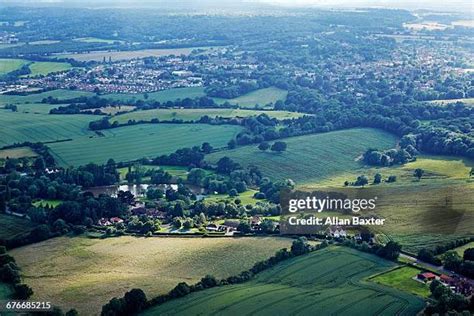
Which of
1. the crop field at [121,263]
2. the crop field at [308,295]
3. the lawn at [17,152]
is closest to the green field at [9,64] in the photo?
the lawn at [17,152]

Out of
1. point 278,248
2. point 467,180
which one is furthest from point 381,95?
point 278,248

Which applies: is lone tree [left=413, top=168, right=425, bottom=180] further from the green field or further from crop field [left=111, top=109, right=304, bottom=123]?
the green field

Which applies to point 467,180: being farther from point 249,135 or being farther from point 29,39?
point 29,39

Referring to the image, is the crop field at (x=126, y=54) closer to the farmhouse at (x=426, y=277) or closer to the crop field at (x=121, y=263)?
the crop field at (x=121, y=263)

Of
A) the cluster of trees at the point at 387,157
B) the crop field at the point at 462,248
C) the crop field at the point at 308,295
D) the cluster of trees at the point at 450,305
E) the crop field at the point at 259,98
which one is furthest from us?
the crop field at the point at 259,98

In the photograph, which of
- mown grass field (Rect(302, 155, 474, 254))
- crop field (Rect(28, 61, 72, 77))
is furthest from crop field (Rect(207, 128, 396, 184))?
crop field (Rect(28, 61, 72, 77))

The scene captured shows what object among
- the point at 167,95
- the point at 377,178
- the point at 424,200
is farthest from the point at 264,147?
the point at 167,95
